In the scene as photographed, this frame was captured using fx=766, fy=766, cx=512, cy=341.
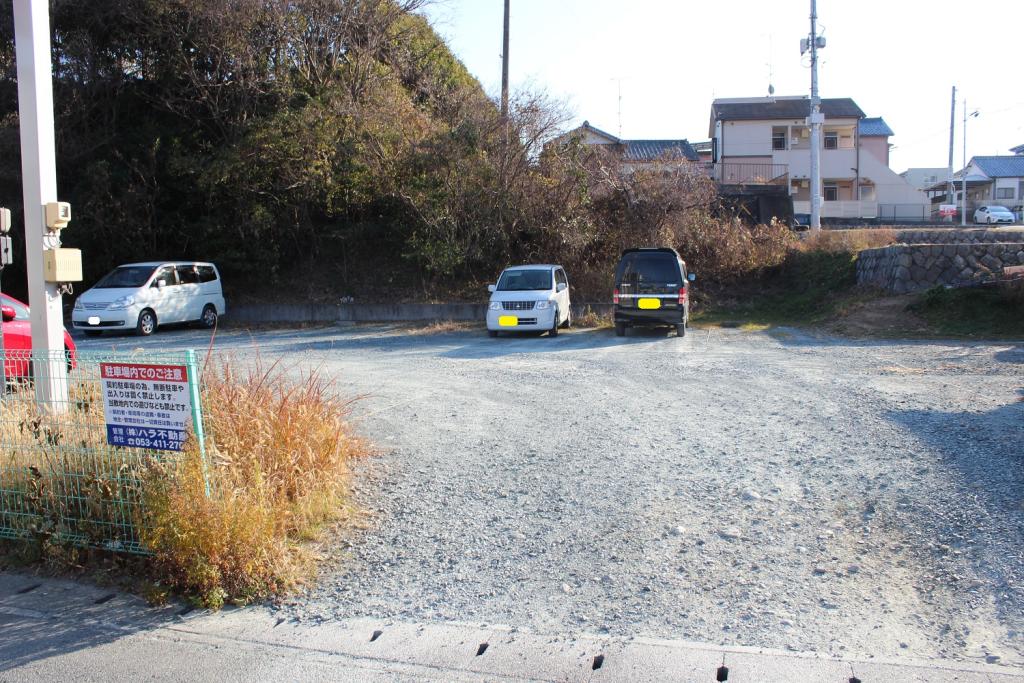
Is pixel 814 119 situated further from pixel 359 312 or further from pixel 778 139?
pixel 778 139

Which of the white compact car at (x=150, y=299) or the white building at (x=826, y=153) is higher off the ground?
the white building at (x=826, y=153)

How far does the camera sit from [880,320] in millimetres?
15195

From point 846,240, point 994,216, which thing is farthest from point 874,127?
point 846,240

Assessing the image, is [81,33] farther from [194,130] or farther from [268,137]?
[268,137]

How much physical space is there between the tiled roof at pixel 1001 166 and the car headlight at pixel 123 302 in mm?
52867

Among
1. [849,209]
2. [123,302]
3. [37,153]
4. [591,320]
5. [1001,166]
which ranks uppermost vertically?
[1001,166]

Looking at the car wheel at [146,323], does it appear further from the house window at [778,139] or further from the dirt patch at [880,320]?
the house window at [778,139]

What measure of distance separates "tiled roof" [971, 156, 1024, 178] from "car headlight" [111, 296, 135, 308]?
52.9 meters

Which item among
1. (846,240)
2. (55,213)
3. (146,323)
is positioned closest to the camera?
(55,213)

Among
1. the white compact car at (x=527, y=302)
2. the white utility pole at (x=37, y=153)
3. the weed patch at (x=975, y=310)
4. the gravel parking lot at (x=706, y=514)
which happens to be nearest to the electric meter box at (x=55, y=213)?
the white utility pole at (x=37, y=153)

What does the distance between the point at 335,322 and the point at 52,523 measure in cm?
1438

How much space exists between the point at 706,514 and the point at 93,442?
3765 millimetres

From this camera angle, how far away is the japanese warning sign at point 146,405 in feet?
13.5

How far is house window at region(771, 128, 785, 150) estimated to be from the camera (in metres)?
37.9
